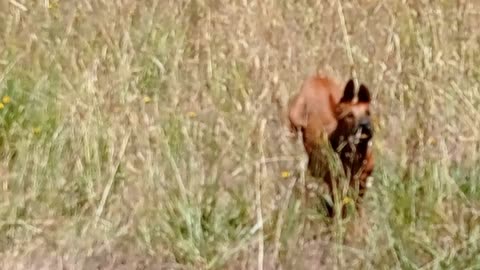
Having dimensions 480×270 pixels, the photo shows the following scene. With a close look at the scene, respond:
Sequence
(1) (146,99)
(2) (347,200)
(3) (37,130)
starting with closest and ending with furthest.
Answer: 1. (2) (347,200)
2. (3) (37,130)
3. (1) (146,99)

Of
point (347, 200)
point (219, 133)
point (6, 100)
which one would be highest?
point (6, 100)

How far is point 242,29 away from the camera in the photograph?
2.85m

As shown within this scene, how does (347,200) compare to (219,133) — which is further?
(219,133)

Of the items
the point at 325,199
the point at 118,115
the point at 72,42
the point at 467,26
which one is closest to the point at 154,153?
the point at 118,115

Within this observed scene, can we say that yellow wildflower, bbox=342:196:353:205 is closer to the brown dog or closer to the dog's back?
the brown dog

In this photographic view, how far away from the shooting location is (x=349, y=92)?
222 cm

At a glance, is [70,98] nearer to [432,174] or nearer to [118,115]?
[118,115]

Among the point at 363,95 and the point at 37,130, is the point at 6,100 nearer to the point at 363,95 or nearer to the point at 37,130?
the point at 37,130

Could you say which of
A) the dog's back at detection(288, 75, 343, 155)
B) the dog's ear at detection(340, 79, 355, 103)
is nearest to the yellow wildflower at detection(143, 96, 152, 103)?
the dog's back at detection(288, 75, 343, 155)

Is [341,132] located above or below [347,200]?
above

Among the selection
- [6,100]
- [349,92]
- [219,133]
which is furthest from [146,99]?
[349,92]

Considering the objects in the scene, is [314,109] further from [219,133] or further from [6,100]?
[6,100]

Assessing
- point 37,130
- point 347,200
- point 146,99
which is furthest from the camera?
point 146,99

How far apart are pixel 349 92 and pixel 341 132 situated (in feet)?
0.34
